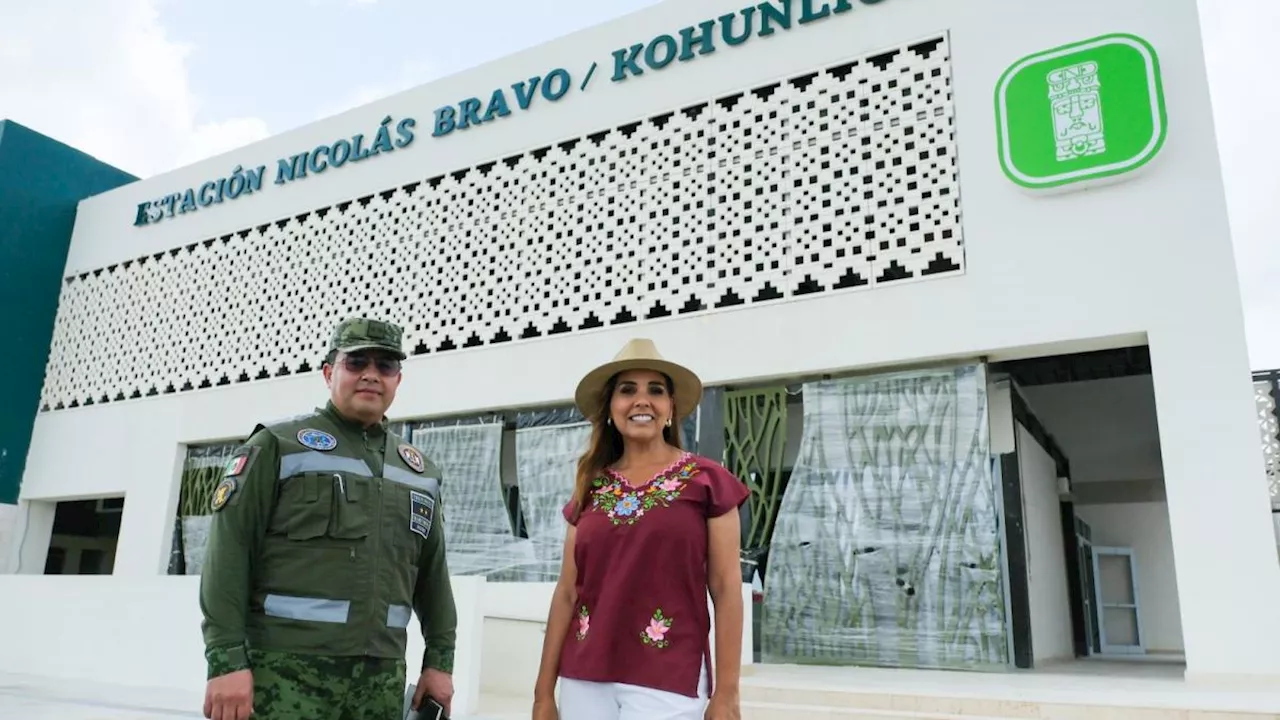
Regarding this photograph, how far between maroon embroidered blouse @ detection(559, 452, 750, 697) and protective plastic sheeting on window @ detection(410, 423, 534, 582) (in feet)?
22.0

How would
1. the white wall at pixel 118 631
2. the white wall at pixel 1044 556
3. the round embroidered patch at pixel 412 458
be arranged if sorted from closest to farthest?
the round embroidered patch at pixel 412 458 → the white wall at pixel 118 631 → the white wall at pixel 1044 556

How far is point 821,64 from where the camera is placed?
Result: 25.8 feet

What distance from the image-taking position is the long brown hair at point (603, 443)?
6.66ft

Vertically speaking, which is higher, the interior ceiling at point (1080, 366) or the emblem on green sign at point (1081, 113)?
the emblem on green sign at point (1081, 113)

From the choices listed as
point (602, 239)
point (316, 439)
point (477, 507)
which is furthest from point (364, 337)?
point (477, 507)

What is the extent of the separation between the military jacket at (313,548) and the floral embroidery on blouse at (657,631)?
61cm

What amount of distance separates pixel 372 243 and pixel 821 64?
17.1ft

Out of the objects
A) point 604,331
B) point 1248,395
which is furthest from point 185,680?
point 1248,395

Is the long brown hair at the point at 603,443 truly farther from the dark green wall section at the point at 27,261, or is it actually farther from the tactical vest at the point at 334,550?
the dark green wall section at the point at 27,261

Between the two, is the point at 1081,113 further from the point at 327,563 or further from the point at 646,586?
the point at 327,563

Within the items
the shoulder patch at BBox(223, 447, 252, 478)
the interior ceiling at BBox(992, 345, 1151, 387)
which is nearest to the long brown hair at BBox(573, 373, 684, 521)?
the shoulder patch at BBox(223, 447, 252, 478)

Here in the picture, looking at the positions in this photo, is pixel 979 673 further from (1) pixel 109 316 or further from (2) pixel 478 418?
(1) pixel 109 316

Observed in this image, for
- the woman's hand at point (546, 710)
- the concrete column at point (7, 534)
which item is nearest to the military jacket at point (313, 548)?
the woman's hand at point (546, 710)

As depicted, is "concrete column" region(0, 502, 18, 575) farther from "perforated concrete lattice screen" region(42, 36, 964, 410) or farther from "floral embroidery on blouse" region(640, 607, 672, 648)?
"floral embroidery on blouse" region(640, 607, 672, 648)
